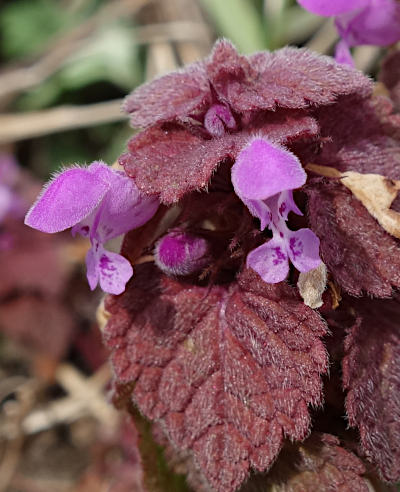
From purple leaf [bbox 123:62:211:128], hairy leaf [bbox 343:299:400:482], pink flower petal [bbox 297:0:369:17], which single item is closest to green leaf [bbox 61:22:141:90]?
pink flower petal [bbox 297:0:369:17]

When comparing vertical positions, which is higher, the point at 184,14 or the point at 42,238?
the point at 184,14

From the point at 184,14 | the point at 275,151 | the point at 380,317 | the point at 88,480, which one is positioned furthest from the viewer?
the point at 184,14

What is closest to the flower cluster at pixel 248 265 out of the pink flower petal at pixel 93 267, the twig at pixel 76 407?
the pink flower petal at pixel 93 267

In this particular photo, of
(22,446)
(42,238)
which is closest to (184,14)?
(42,238)

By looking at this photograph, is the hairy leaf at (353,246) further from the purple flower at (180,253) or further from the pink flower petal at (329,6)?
the pink flower petal at (329,6)

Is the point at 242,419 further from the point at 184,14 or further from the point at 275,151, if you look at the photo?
the point at 184,14

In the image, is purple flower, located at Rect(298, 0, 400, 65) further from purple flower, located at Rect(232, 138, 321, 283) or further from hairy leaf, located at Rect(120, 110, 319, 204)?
purple flower, located at Rect(232, 138, 321, 283)

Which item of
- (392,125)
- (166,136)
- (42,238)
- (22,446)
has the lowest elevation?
(22,446)
